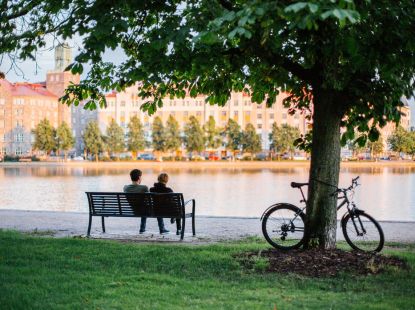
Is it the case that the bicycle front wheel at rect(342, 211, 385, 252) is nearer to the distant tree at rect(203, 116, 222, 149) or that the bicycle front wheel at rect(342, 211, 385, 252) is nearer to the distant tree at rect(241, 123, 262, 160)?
the distant tree at rect(203, 116, 222, 149)

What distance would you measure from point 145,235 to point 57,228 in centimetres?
254

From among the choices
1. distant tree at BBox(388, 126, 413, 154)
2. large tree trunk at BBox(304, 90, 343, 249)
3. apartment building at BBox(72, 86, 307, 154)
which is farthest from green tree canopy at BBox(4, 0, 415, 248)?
apartment building at BBox(72, 86, 307, 154)

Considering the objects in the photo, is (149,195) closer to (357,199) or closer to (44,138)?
(357,199)

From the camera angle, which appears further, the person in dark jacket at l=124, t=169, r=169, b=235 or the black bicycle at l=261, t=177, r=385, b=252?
the person in dark jacket at l=124, t=169, r=169, b=235

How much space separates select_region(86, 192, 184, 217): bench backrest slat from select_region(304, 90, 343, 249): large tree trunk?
2.93 m

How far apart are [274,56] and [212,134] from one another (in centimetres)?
10739

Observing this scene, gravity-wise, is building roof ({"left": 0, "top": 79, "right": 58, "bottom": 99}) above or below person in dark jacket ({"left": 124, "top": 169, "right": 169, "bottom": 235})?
above

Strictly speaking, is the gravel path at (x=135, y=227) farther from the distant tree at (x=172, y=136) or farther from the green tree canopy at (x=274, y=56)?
the distant tree at (x=172, y=136)

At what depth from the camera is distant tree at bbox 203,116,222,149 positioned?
115500 mm

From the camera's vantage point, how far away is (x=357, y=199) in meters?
28.2

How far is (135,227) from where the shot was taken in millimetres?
13617

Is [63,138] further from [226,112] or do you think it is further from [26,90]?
[226,112]

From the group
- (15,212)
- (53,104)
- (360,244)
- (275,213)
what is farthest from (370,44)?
(53,104)

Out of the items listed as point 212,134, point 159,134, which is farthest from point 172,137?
point 212,134
